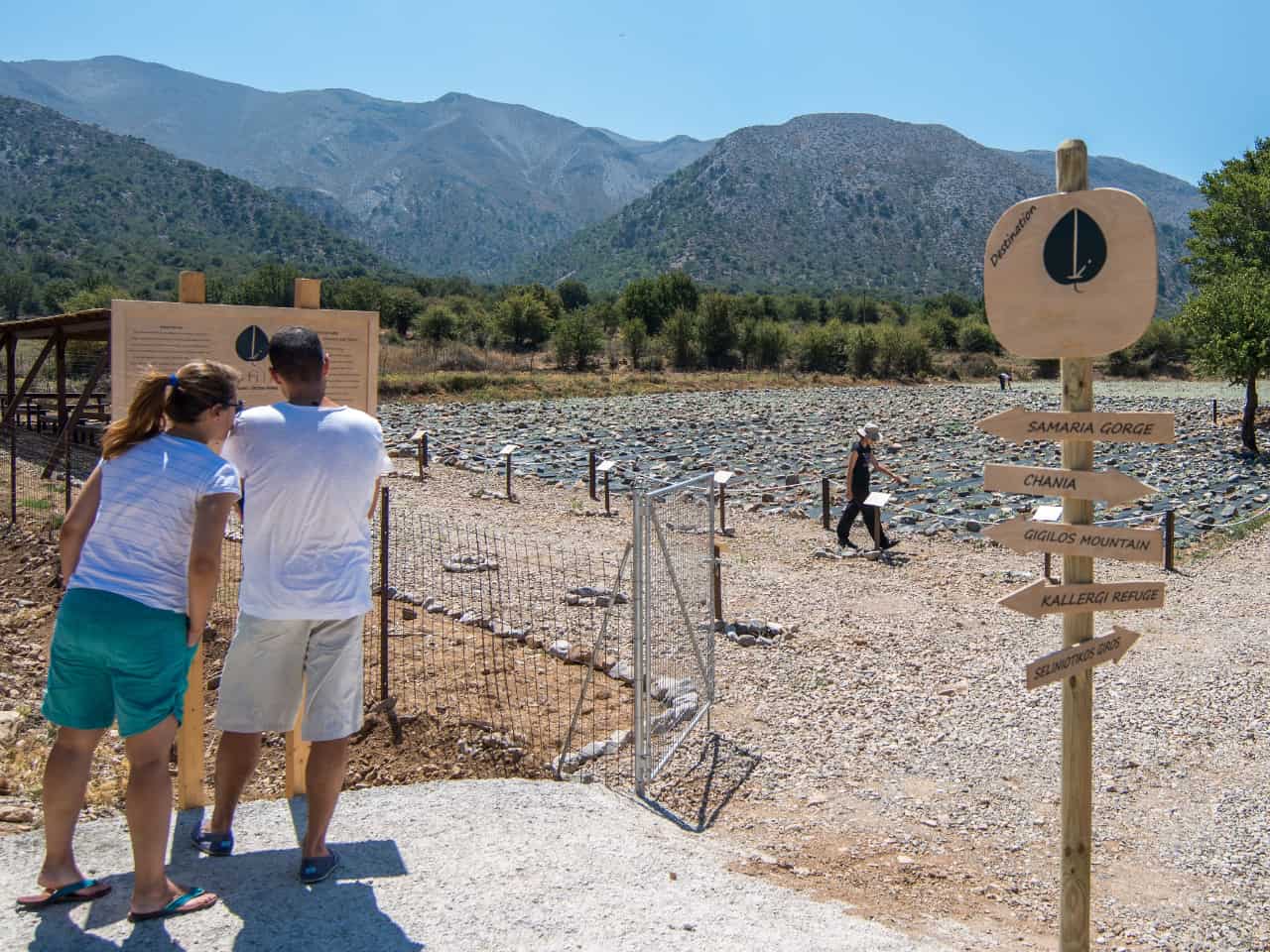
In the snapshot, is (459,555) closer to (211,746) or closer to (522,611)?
(522,611)

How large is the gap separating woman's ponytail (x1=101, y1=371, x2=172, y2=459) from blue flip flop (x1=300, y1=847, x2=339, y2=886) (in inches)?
64.4

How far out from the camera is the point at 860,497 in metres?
13.0

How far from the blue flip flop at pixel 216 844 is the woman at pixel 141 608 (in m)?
0.46

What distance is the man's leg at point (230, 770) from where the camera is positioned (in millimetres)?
3928

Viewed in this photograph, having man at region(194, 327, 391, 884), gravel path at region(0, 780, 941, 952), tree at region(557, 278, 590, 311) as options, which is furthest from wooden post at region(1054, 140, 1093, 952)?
tree at region(557, 278, 590, 311)

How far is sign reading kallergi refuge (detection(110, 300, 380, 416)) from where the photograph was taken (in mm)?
4840

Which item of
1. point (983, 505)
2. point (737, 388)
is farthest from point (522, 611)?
→ point (737, 388)

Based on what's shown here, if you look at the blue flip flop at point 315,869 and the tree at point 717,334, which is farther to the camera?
the tree at point 717,334

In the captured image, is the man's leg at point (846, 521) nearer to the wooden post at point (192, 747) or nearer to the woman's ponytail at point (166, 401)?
the wooden post at point (192, 747)

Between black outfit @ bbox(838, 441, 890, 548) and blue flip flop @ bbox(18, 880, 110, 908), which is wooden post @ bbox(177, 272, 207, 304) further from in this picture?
black outfit @ bbox(838, 441, 890, 548)

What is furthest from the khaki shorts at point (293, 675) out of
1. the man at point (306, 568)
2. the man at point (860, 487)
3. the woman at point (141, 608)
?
the man at point (860, 487)

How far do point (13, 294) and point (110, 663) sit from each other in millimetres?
72554

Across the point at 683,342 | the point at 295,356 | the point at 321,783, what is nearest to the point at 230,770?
the point at 321,783

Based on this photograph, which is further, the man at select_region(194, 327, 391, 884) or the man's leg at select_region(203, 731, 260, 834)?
the man's leg at select_region(203, 731, 260, 834)
